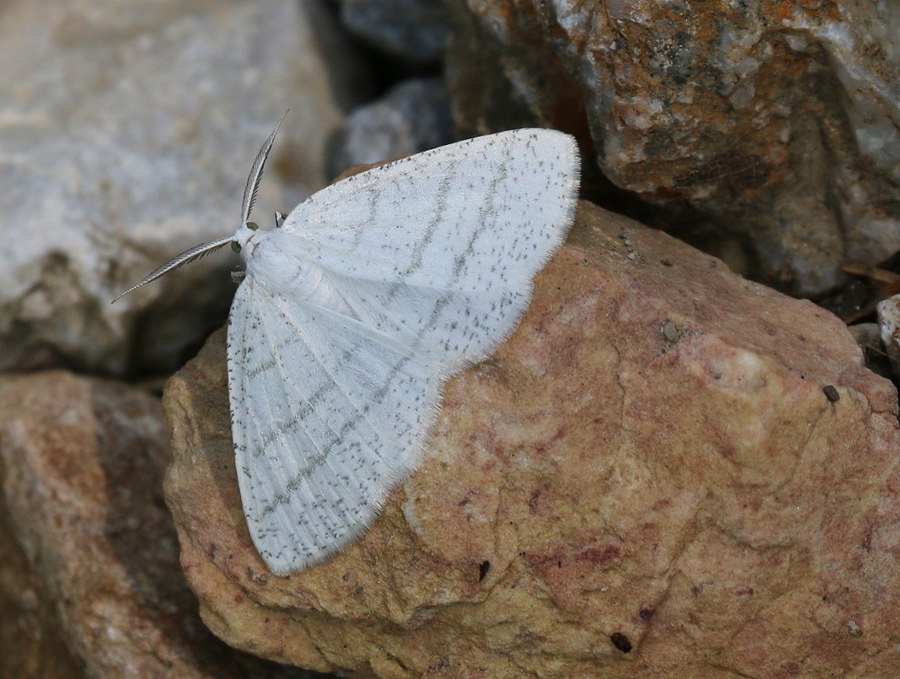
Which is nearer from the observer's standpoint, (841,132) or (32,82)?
(841,132)

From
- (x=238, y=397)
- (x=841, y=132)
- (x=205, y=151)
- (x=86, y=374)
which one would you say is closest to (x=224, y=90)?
(x=205, y=151)

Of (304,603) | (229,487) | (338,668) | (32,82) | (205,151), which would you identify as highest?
(32,82)

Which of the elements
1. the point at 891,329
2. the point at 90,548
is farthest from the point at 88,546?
the point at 891,329

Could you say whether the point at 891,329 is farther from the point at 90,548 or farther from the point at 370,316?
the point at 90,548

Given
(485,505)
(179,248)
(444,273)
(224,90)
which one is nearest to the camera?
(485,505)

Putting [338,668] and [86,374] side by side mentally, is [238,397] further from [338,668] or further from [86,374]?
[86,374]

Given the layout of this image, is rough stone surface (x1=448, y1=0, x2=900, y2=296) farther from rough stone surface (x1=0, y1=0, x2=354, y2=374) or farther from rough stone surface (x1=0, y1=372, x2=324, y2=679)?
rough stone surface (x1=0, y1=372, x2=324, y2=679)

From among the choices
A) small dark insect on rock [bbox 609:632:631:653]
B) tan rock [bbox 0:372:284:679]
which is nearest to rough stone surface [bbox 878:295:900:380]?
small dark insect on rock [bbox 609:632:631:653]
